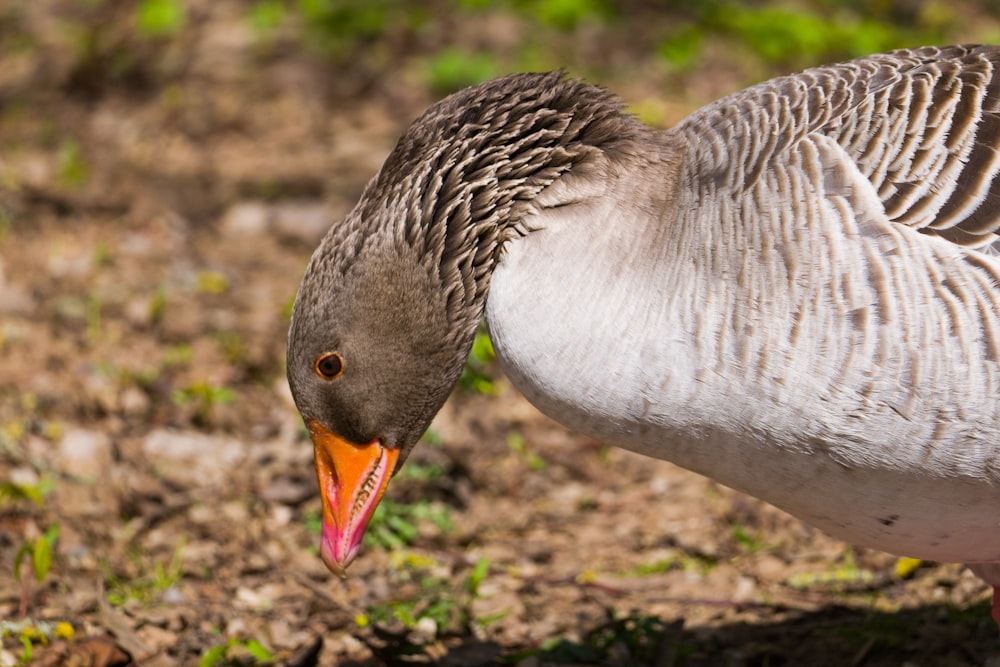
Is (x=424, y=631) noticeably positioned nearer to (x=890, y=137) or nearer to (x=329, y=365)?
(x=329, y=365)

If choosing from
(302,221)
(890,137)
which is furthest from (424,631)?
(302,221)

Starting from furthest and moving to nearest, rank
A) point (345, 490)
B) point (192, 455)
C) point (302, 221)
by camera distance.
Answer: point (302, 221), point (192, 455), point (345, 490)

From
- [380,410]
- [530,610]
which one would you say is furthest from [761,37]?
[380,410]

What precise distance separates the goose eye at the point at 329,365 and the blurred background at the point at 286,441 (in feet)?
3.67

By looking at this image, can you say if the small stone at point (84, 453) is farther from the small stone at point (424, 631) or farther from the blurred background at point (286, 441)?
the small stone at point (424, 631)

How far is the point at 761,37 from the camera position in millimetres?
9945

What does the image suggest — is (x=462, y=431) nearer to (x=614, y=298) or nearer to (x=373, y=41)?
(x=614, y=298)

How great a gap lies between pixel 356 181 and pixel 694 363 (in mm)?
5420

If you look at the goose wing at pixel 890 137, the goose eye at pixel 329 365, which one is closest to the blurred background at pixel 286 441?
the goose eye at pixel 329 365

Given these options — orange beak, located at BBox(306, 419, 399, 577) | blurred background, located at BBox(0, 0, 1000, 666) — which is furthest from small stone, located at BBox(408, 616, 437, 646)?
orange beak, located at BBox(306, 419, 399, 577)

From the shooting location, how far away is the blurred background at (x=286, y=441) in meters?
4.68

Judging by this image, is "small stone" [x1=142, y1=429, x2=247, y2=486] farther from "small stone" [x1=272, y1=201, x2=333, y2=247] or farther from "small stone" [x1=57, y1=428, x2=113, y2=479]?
"small stone" [x1=272, y1=201, x2=333, y2=247]

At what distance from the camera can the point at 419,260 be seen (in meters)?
3.79

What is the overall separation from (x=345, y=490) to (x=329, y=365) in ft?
1.55
